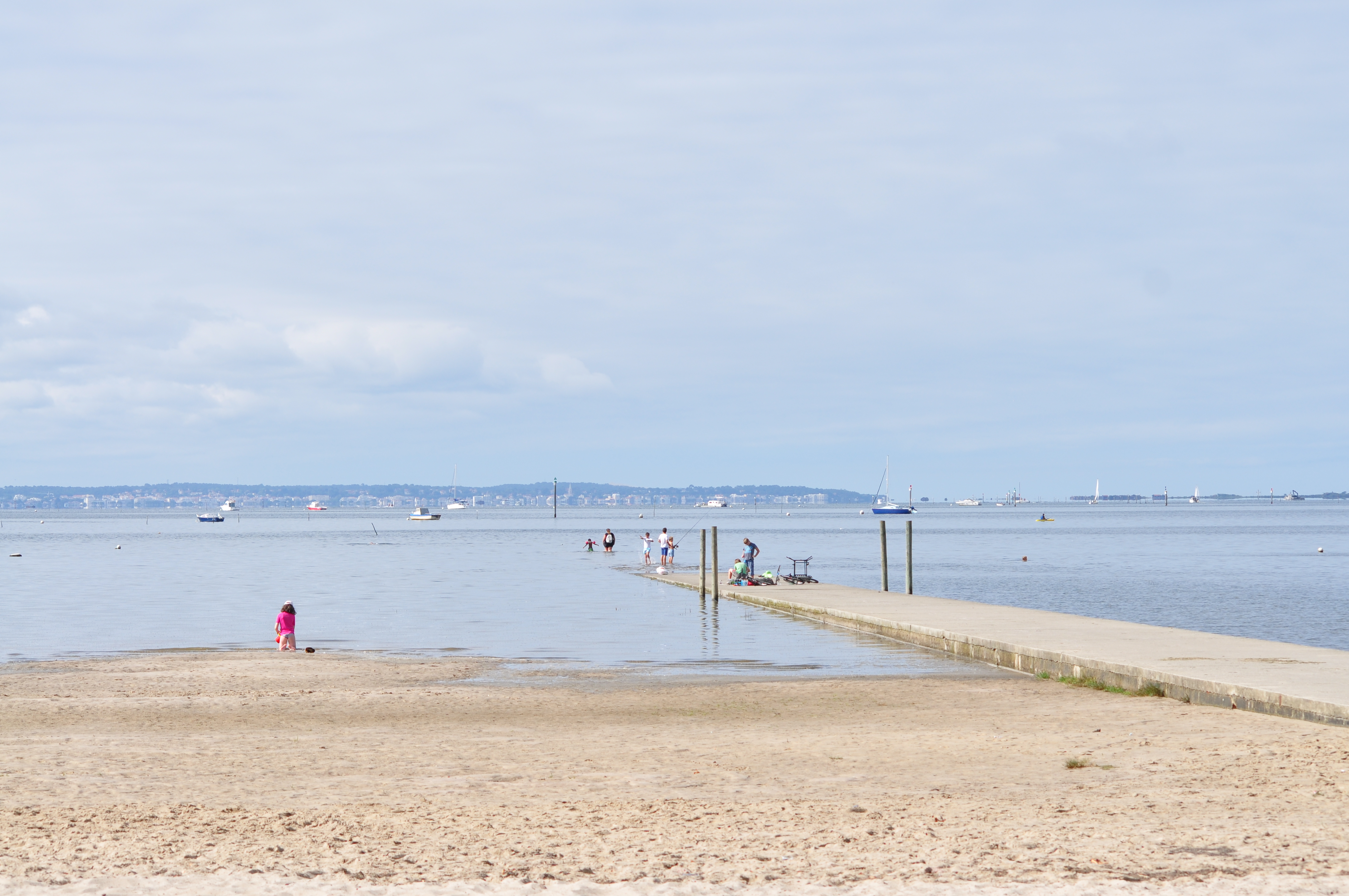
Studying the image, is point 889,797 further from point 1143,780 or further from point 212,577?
point 212,577

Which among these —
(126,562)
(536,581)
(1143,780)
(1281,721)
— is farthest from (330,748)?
(126,562)

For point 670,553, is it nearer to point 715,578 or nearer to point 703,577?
point 703,577

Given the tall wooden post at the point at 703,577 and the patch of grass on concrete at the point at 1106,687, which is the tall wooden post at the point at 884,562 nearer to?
the tall wooden post at the point at 703,577

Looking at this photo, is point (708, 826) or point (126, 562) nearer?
point (708, 826)

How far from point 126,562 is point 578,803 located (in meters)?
70.5

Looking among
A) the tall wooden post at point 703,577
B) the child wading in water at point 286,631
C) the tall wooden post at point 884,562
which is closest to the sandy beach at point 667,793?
the child wading in water at point 286,631

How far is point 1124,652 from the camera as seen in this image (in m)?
19.7

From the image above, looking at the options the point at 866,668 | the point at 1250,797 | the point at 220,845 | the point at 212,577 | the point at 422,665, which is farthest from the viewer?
the point at 212,577

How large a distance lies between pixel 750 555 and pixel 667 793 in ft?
107

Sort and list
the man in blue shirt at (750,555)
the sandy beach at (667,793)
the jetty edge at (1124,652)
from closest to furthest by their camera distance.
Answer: the sandy beach at (667,793) → the jetty edge at (1124,652) → the man in blue shirt at (750,555)

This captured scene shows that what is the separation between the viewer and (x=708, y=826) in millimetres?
9438

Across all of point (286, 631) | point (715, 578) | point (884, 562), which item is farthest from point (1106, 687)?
point (884, 562)

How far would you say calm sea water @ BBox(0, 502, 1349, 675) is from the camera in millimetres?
27547

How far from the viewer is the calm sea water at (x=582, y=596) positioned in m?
27.5
